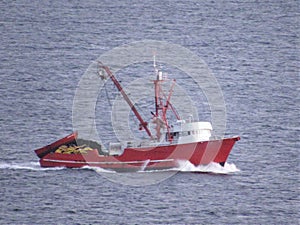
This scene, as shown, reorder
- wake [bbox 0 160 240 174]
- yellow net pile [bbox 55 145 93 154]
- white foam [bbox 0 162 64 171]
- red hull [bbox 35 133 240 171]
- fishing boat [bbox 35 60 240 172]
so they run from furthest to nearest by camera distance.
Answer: yellow net pile [bbox 55 145 93 154] → white foam [bbox 0 162 64 171] → wake [bbox 0 160 240 174] → fishing boat [bbox 35 60 240 172] → red hull [bbox 35 133 240 171]

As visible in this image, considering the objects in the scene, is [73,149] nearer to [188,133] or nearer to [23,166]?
[23,166]

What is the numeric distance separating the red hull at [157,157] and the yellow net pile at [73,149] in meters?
0.48

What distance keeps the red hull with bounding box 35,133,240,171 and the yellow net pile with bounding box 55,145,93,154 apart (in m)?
0.48

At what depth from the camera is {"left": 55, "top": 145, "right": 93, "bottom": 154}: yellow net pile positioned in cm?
14750

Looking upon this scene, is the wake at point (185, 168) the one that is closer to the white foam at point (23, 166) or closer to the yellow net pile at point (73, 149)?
the white foam at point (23, 166)

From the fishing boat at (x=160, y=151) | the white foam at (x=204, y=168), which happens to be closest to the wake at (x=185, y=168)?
the white foam at (x=204, y=168)

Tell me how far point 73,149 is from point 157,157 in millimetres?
10668

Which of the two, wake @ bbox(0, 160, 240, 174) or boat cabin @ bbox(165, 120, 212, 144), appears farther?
wake @ bbox(0, 160, 240, 174)

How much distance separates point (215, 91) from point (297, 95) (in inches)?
523

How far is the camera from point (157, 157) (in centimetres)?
14488

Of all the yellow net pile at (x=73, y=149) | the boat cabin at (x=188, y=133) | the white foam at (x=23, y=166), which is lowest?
the white foam at (x=23, y=166)

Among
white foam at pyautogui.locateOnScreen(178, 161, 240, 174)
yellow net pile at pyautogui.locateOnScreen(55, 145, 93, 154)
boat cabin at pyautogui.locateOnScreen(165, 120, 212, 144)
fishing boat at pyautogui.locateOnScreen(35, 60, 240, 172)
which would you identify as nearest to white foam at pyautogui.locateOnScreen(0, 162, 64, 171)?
fishing boat at pyautogui.locateOnScreen(35, 60, 240, 172)

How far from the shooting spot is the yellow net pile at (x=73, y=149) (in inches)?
5807

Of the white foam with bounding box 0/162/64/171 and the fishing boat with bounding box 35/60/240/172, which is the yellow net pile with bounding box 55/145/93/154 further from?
the white foam with bounding box 0/162/64/171
